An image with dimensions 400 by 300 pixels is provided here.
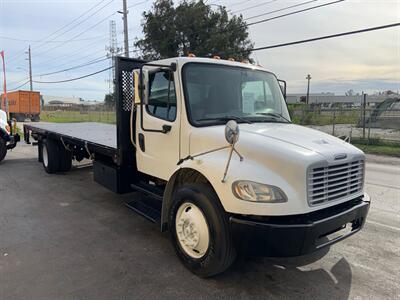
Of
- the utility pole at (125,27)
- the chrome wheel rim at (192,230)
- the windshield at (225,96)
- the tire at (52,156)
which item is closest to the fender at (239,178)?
the chrome wheel rim at (192,230)

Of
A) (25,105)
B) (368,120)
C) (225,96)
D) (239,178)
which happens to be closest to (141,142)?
(225,96)

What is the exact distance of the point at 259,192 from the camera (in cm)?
306

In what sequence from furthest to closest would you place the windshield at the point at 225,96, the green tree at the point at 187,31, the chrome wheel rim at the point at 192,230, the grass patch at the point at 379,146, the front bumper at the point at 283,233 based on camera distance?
the green tree at the point at 187,31, the grass patch at the point at 379,146, the windshield at the point at 225,96, the chrome wheel rim at the point at 192,230, the front bumper at the point at 283,233

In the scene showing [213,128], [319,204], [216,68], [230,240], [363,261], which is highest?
[216,68]

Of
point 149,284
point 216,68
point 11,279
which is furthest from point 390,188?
point 11,279

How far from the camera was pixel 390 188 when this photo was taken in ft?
25.6

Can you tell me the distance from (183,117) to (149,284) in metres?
1.87

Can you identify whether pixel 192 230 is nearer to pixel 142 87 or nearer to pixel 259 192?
pixel 259 192

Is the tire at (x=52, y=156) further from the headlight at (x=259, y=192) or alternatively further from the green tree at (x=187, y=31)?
the green tree at (x=187, y=31)

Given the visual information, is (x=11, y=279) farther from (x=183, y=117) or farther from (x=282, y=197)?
(x=282, y=197)

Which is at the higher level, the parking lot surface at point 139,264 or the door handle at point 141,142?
the door handle at point 141,142

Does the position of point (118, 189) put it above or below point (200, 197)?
below

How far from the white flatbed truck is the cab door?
0.04 ft

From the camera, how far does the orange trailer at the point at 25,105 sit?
3800cm
